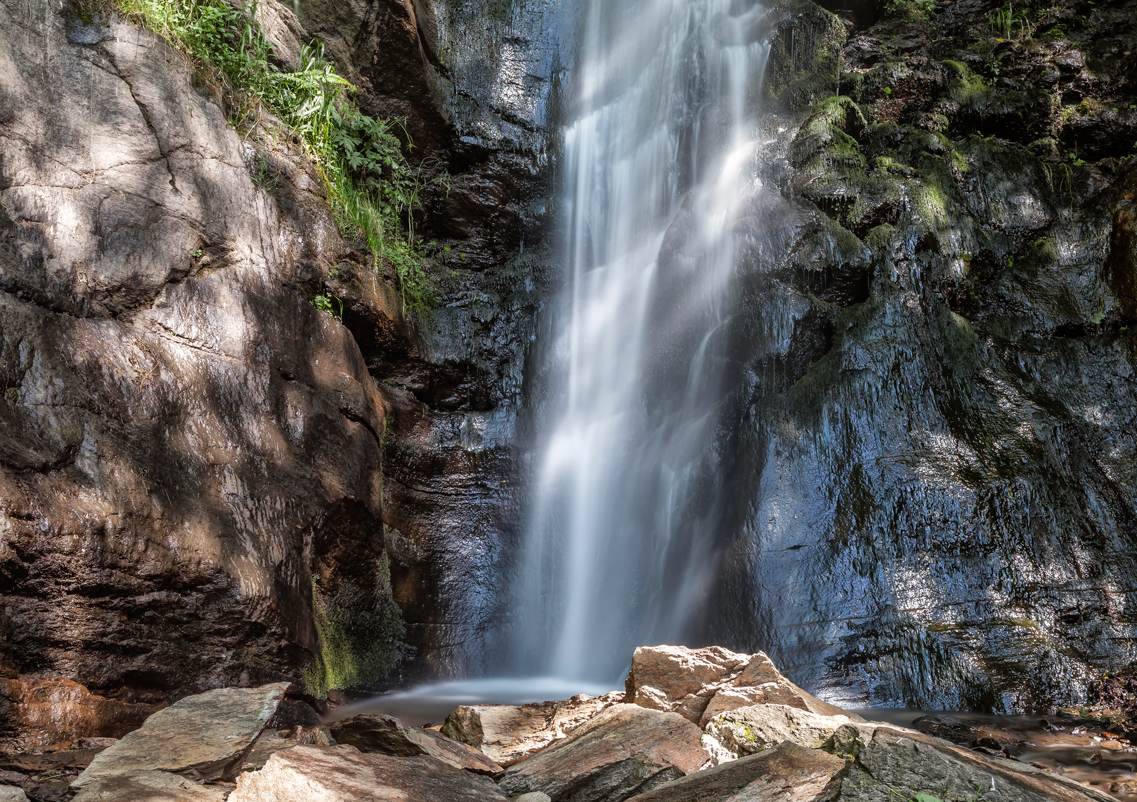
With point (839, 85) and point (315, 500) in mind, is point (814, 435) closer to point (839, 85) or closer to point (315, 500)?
point (315, 500)

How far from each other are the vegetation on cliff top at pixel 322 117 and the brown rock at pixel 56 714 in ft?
13.5

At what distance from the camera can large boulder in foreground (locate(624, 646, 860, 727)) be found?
3469mm

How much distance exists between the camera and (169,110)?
4941 mm

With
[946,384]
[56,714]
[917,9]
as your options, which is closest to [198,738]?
[56,714]

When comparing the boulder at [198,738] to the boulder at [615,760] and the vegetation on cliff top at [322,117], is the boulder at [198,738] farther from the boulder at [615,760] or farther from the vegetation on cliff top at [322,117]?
the vegetation on cliff top at [322,117]

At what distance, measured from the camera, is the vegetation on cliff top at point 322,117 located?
5457mm

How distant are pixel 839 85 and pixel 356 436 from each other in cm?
657

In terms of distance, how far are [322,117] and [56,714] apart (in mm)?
5096

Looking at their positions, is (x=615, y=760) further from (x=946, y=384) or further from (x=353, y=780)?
(x=946, y=384)

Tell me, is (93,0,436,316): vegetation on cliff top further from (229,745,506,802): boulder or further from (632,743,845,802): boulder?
(632,743,845,802): boulder

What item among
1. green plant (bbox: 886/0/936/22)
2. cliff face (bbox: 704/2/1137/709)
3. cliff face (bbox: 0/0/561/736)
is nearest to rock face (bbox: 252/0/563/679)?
cliff face (bbox: 0/0/561/736)

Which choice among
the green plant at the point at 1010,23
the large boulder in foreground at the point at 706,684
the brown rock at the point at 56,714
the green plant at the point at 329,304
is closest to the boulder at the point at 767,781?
the large boulder in foreground at the point at 706,684

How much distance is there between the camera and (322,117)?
6.49 meters

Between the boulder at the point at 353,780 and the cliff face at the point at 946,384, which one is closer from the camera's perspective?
the boulder at the point at 353,780
